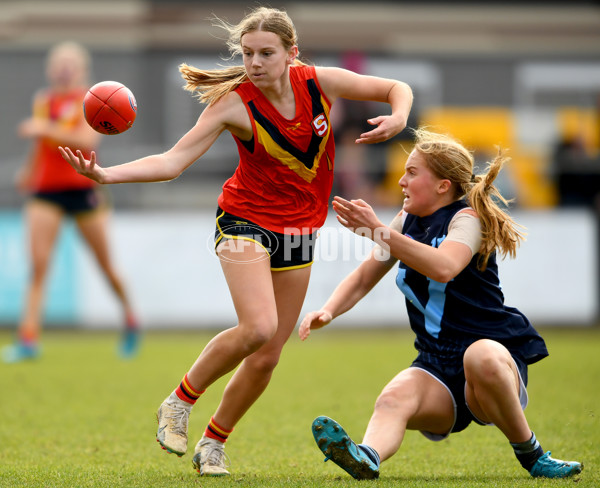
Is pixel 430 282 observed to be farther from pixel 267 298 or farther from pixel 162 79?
pixel 162 79

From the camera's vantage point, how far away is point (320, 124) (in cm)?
400

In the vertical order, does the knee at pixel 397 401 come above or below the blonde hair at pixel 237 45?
below

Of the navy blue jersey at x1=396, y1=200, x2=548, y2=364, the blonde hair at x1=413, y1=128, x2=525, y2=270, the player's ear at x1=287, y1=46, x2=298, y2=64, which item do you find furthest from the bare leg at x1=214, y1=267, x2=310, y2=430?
the player's ear at x1=287, y1=46, x2=298, y2=64

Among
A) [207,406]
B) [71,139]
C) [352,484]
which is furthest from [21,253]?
[352,484]

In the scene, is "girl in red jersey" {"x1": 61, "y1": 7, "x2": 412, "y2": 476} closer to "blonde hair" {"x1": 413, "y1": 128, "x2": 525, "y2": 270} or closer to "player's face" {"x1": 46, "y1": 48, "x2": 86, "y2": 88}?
"blonde hair" {"x1": 413, "y1": 128, "x2": 525, "y2": 270}

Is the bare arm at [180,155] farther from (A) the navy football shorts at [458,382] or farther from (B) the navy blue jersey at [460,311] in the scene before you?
(A) the navy football shorts at [458,382]

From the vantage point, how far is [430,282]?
3.87 m

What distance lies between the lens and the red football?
3.95 meters

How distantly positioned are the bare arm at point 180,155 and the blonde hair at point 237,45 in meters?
0.08

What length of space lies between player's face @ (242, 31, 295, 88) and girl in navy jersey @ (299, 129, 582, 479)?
0.70m

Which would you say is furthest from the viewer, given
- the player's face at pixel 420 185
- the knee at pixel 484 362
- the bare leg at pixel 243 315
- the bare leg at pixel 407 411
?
the player's face at pixel 420 185

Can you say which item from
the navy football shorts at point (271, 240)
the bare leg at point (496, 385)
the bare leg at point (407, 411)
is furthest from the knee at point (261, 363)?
the bare leg at point (496, 385)

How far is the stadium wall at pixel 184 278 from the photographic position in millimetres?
10430

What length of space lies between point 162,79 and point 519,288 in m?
9.75
